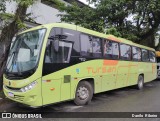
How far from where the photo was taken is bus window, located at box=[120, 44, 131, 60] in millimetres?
10056

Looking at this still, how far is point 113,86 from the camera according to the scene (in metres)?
9.14

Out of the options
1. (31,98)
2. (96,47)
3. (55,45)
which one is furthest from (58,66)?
(96,47)

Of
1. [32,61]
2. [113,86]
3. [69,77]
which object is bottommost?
[113,86]

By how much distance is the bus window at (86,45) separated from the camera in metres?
7.40

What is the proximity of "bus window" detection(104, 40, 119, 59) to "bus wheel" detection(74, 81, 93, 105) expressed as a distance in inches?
70.8

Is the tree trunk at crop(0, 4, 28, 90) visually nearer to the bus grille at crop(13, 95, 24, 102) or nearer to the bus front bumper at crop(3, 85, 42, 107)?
the bus grille at crop(13, 95, 24, 102)

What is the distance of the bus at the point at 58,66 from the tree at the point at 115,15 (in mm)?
4577

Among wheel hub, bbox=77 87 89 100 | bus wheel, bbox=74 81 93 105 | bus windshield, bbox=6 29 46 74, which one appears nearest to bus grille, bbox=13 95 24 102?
bus windshield, bbox=6 29 46 74

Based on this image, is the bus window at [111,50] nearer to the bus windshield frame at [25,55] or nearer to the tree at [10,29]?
the bus windshield frame at [25,55]

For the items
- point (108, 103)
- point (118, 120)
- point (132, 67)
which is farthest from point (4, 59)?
point (132, 67)

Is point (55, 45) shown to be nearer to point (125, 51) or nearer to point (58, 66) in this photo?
point (58, 66)

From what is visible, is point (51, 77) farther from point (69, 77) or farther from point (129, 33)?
point (129, 33)

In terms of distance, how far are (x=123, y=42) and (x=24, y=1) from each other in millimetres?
5576

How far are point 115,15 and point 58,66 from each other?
29.1 feet
